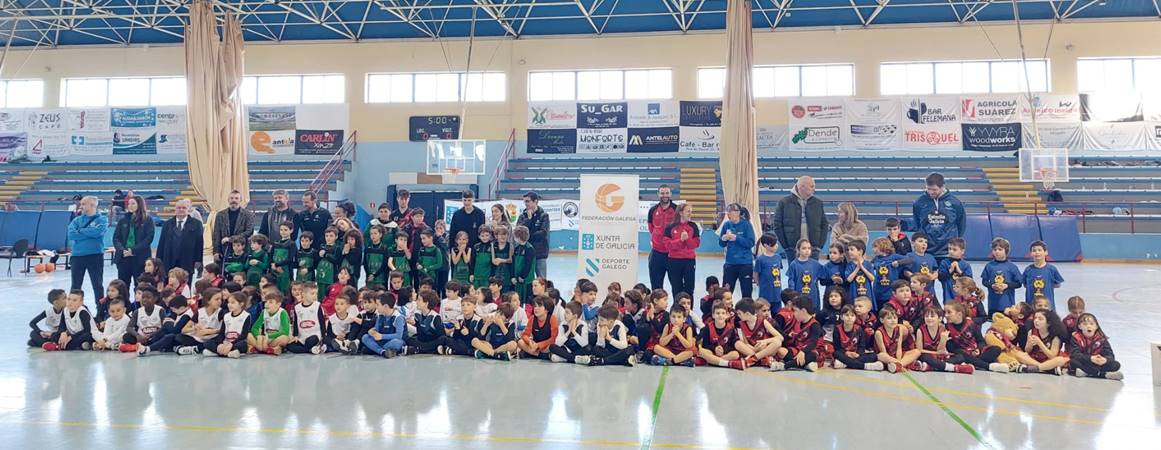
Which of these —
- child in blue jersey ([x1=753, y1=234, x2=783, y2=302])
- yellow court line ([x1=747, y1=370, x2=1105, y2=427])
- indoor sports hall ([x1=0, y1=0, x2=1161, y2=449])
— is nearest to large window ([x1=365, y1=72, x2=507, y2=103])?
indoor sports hall ([x1=0, y1=0, x2=1161, y2=449])

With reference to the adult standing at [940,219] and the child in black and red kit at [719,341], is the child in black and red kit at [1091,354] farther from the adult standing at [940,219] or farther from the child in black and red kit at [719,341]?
the child in black and red kit at [719,341]

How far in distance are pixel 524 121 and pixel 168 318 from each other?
52.2ft

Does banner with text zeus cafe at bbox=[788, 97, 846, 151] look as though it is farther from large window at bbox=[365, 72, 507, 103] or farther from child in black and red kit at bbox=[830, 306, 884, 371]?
child in black and red kit at bbox=[830, 306, 884, 371]

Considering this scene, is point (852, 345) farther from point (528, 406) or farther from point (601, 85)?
point (601, 85)

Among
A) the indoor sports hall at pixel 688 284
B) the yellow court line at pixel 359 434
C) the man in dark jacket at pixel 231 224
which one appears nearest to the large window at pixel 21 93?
the indoor sports hall at pixel 688 284

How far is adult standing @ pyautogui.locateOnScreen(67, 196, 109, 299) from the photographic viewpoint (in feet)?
24.7

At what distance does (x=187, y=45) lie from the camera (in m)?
7.78

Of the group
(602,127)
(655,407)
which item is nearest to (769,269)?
(655,407)

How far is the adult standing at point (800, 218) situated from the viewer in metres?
7.10

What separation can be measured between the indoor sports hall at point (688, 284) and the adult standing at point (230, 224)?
0.03 m

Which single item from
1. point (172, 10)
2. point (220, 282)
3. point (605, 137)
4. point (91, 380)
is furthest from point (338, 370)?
point (172, 10)

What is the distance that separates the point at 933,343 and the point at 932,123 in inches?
→ 644

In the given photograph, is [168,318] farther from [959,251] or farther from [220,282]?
[959,251]

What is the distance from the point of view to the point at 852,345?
18.2 ft
